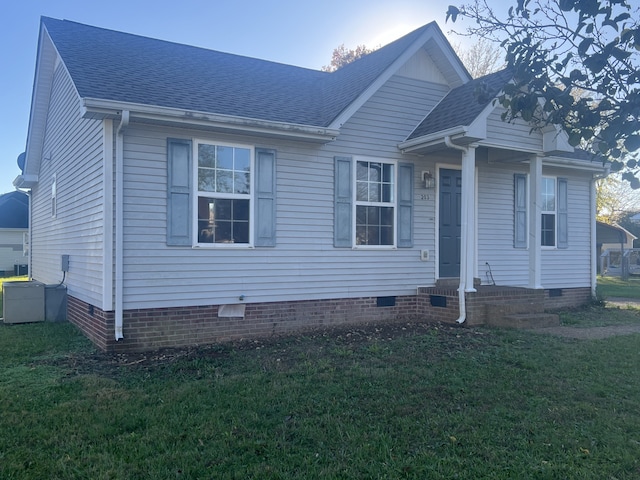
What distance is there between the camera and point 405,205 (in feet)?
31.2

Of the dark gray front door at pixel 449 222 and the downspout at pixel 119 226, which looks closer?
the downspout at pixel 119 226

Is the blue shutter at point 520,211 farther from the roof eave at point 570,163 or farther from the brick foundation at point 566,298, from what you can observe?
the brick foundation at point 566,298

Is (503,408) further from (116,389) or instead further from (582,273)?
(582,273)

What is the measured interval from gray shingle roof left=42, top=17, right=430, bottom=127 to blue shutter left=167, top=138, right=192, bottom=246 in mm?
635

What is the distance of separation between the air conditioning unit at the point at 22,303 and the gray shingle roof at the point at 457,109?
7794 mm

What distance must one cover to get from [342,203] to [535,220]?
378 cm

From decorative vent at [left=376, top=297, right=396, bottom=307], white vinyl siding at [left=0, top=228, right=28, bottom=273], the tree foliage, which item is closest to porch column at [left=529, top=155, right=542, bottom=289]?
decorative vent at [left=376, top=297, right=396, bottom=307]

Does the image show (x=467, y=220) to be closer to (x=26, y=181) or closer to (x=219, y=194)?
(x=219, y=194)

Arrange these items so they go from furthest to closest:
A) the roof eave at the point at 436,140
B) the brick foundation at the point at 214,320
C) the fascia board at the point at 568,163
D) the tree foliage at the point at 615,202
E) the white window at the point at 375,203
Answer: the tree foliage at the point at 615,202, the fascia board at the point at 568,163, the white window at the point at 375,203, the roof eave at the point at 436,140, the brick foundation at the point at 214,320

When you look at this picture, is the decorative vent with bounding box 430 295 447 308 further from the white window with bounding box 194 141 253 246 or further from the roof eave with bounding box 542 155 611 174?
the roof eave with bounding box 542 155 611 174

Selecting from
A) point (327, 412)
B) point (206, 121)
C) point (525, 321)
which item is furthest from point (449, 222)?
point (327, 412)

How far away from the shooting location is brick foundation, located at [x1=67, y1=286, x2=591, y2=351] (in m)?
→ 7.26

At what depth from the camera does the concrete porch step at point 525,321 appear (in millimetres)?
8547

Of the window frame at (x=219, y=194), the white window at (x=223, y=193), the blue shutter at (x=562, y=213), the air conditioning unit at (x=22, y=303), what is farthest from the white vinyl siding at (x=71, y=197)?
the blue shutter at (x=562, y=213)
